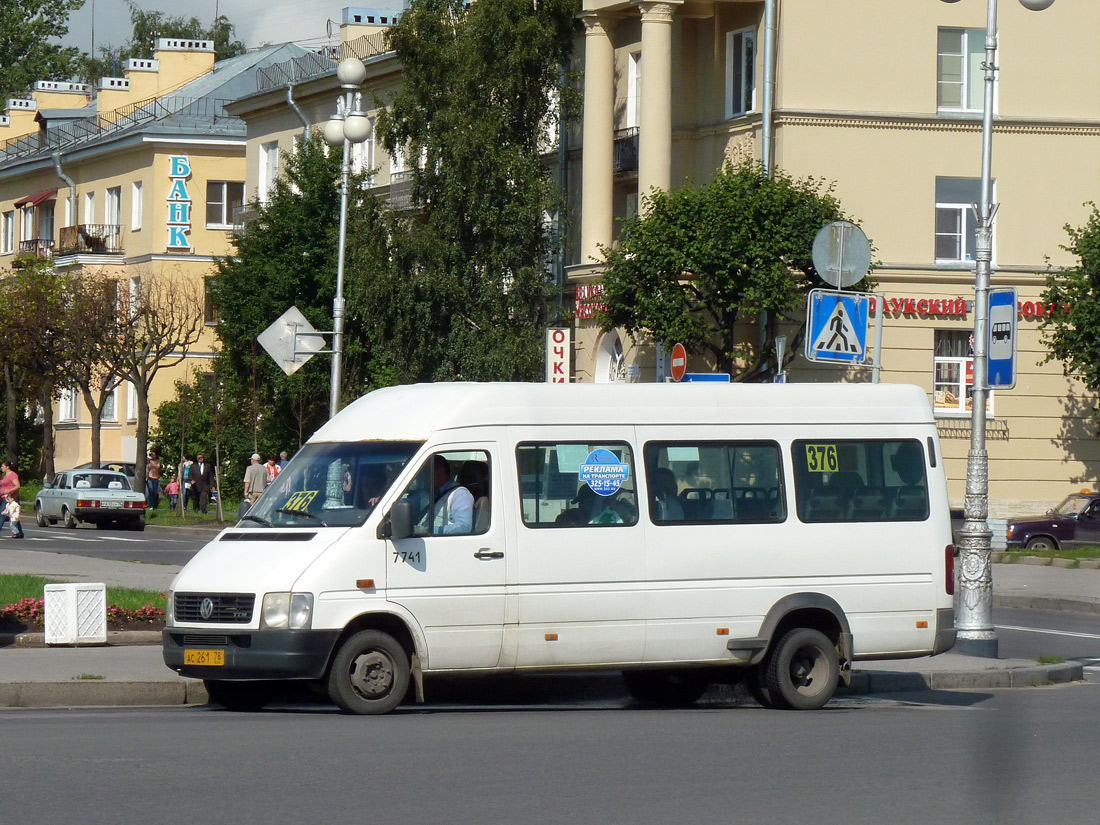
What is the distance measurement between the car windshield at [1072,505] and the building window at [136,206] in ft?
134

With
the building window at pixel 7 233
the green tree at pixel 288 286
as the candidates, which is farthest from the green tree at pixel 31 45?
the green tree at pixel 288 286

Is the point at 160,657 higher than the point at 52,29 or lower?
lower

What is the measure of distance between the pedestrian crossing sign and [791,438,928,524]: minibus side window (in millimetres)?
2502

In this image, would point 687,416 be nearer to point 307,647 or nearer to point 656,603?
point 656,603

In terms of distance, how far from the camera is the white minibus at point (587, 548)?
12.6 meters

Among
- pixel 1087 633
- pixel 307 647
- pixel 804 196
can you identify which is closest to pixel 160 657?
pixel 307 647

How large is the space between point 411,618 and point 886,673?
186 inches

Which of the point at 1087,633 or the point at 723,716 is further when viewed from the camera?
the point at 1087,633

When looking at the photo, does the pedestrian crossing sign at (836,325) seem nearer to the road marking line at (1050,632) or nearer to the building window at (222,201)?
the road marking line at (1050,632)

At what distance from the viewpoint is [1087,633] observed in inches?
827

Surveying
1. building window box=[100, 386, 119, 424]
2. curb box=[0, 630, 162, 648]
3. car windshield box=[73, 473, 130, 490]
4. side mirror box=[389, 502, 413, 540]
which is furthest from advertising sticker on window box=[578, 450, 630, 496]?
building window box=[100, 386, 119, 424]

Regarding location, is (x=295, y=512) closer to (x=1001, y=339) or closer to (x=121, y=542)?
(x=1001, y=339)

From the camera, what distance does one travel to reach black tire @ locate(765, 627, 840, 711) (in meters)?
13.6

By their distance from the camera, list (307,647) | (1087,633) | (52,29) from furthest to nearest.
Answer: (52,29) → (1087,633) → (307,647)
